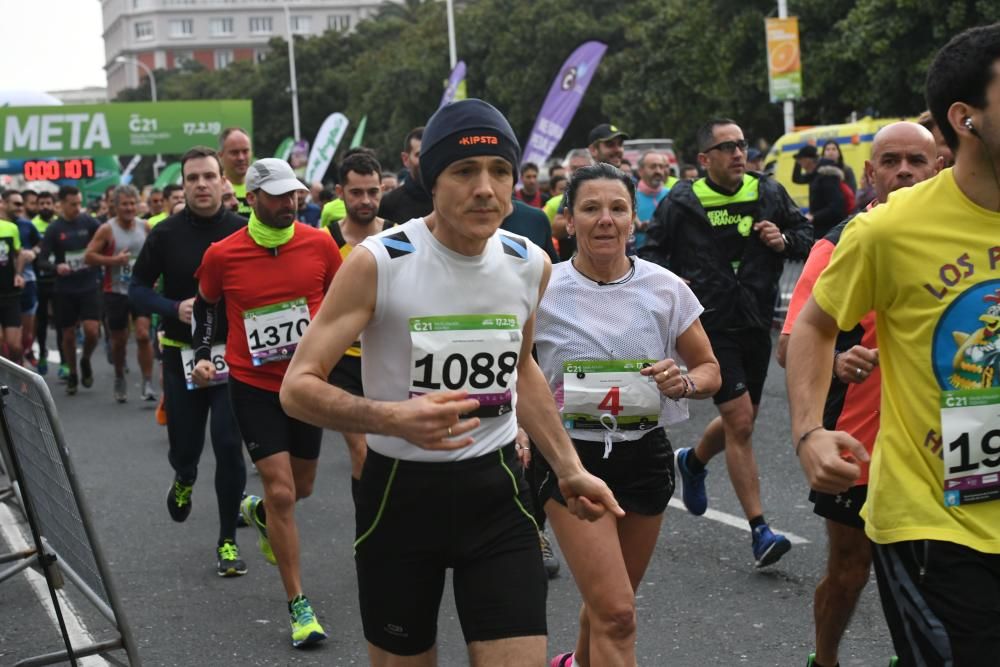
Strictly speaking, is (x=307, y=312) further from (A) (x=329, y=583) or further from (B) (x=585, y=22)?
(B) (x=585, y=22)

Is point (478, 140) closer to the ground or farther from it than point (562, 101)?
closer to the ground

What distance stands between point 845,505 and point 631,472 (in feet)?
2.24

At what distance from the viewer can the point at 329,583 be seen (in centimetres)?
719

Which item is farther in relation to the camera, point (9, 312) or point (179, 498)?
point (9, 312)

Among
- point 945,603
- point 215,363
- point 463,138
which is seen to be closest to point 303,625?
point 215,363

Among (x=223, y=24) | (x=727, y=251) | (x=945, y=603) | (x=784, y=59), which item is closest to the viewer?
(x=945, y=603)

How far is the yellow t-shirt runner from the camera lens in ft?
10.6

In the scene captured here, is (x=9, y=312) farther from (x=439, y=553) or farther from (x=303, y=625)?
(x=439, y=553)

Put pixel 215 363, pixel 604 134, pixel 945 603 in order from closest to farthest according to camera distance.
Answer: pixel 945 603, pixel 215 363, pixel 604 134

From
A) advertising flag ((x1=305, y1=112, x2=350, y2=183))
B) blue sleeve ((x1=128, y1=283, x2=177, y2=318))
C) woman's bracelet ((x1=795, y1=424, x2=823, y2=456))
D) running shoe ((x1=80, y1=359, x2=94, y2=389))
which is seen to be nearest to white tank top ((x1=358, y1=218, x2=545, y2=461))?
woman's bracelet ((x1=795, y1=424, x2=823, y2=456))

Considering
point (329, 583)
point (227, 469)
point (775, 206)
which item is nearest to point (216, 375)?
point (227, 469)

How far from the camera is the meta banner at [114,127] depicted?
35938 millimetres

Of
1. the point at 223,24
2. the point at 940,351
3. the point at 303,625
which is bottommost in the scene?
the point at 303,625

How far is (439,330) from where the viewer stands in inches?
149
